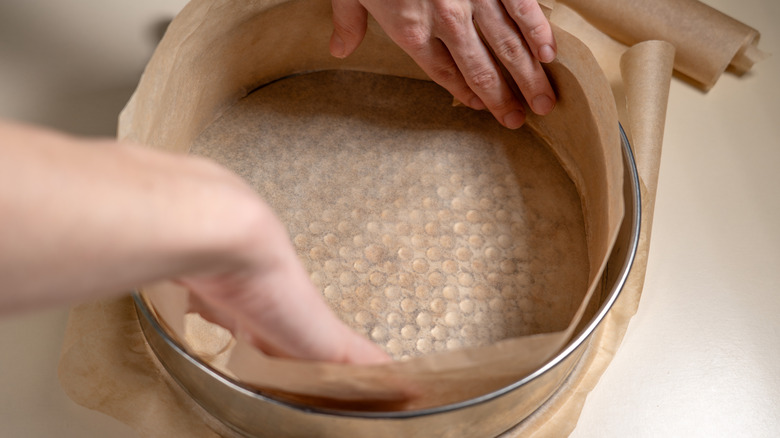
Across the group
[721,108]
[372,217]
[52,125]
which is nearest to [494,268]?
[372,217]

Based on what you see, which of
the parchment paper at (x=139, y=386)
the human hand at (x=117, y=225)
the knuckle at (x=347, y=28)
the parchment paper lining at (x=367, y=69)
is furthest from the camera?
the knuckle at (x=347, y=28)

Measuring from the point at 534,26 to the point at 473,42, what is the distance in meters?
→ 0.06

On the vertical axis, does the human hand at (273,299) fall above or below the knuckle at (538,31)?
below

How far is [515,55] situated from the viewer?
61cm

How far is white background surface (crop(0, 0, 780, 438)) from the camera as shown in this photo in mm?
565

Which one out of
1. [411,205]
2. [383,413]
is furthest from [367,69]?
[383,413]

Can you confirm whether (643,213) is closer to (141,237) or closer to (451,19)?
(451,19)

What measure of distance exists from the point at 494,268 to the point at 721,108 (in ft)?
1.11

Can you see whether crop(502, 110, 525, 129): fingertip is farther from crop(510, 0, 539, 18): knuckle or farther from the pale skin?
the pale skin

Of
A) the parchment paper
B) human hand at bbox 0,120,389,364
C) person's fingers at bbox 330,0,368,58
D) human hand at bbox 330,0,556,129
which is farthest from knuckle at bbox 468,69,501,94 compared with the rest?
human hand at bbox 0,120,389,364

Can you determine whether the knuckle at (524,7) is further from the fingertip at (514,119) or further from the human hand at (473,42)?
the fingertip at (514,119)

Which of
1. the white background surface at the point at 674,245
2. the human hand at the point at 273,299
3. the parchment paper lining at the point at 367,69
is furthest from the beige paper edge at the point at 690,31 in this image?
the human hand at the point at 273,299

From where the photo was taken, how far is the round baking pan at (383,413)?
1.41 ft

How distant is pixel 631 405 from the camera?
1.88 feet
